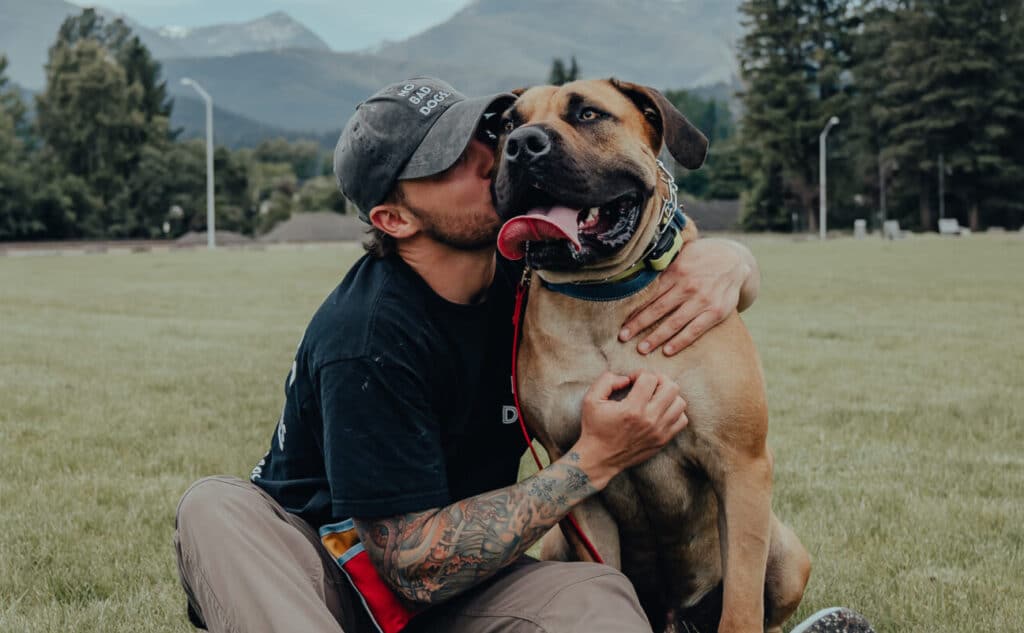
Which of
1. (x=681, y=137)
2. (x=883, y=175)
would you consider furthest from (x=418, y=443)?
(x=883, y=175)

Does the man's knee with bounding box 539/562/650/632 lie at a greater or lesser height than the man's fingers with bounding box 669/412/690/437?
lesser

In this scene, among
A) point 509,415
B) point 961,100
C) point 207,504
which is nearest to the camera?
point 207,504

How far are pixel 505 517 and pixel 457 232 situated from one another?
0.80m

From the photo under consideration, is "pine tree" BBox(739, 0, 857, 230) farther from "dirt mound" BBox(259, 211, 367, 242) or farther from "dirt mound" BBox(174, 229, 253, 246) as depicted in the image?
"dirt mound" BBox(174, 229, 253, 246)

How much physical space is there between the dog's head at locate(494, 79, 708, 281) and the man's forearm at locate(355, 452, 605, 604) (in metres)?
0.70

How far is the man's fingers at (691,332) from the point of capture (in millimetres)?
2957

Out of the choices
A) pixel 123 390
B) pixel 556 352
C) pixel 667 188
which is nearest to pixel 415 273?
pixel 556 352

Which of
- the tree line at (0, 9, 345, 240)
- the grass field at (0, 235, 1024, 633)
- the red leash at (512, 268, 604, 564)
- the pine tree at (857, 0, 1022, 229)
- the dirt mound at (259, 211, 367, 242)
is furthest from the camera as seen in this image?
the dirt mound at (259, 211, 367, 242)

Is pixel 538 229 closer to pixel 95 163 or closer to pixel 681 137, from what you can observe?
pixel 681 137

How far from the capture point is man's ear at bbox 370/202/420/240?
2.82 meters

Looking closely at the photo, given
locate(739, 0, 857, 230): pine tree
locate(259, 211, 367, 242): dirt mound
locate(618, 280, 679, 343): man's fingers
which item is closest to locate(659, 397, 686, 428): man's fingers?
locate(618, 280, 679, 343): man's fingers

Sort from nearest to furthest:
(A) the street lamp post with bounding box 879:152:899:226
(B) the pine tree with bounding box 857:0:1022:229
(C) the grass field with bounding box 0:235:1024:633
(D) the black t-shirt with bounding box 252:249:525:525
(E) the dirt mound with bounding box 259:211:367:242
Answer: (D) the black t-shirt with bounding box 252:249:525:525 → (C) the grass field with bounding box 0:235:1024:633 → (B) the pine tree with bounding box 857:0:1022:229 → (E) the dirt mound with bounding box 259:211:367:242 → (A) the street lamp post with bounding box 879:152:899:226

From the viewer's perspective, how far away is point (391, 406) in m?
2.58

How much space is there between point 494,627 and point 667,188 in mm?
1426
